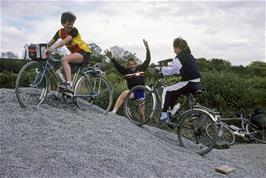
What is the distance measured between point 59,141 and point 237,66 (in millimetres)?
21874

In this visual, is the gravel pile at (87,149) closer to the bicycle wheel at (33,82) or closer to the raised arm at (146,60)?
the bicycle wheel at (33,82)

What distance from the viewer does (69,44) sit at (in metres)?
7.95

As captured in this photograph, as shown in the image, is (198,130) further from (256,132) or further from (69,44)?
(256,132)

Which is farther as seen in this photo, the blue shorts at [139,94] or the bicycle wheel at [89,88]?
the blue shorts at [139,94]

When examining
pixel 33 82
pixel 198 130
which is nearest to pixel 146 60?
pixel 198 130

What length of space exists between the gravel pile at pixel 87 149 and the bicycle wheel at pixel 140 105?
23 cm

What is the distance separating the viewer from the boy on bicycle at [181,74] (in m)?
7.50

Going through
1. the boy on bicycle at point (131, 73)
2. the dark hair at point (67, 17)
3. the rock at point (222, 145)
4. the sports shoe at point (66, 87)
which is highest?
the dark hair at point (67, 17)

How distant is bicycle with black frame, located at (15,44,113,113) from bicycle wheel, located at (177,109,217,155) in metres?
1.67

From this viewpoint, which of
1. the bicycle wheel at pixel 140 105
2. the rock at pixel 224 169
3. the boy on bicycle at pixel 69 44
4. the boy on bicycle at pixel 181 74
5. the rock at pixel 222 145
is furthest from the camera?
the rock at pixel 222 145

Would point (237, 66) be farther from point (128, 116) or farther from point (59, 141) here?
point (59, 141)

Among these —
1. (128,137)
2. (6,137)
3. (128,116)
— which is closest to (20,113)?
(6,137)

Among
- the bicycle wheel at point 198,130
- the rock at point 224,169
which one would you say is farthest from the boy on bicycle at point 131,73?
the rock at point 224,169

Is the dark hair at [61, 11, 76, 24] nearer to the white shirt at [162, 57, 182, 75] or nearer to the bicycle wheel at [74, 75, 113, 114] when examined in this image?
the bicycle wheel at [74, 75, 113, 114]
